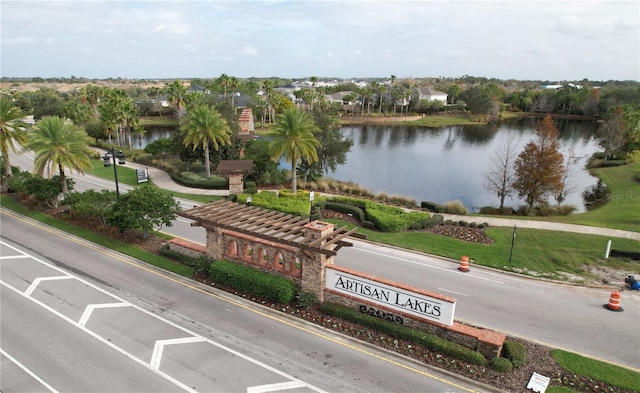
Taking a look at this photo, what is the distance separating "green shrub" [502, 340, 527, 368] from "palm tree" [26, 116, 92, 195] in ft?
85.5

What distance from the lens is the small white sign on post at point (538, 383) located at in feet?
35.4

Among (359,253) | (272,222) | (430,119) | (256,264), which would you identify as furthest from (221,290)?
(430,119)

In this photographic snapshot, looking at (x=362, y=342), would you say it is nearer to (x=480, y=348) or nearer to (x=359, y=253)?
(x=480, y=348)

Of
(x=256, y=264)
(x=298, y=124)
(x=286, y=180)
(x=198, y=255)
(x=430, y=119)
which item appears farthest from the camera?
(x=430, y=119)

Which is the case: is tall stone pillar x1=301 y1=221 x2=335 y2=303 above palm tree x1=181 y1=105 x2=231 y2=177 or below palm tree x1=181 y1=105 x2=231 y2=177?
below

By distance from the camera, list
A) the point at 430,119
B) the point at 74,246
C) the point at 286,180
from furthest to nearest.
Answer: the point at 430,119 → the point at 286,180 → the point at 74,246

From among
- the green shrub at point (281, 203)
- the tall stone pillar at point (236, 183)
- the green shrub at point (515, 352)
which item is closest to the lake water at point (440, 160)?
the green shrub at point (281, 203)

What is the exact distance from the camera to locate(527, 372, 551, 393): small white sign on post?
10.8m

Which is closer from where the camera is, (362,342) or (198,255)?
(362,342)

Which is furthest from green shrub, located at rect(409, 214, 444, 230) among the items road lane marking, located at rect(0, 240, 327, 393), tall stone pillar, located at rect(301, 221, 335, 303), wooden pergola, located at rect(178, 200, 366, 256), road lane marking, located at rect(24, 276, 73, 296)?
road lane marking, located at rect(24, 276, 73, 296)

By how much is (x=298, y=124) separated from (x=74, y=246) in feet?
58.7

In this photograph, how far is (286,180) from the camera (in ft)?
126

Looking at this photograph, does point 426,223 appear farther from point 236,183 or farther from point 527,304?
point 236,183

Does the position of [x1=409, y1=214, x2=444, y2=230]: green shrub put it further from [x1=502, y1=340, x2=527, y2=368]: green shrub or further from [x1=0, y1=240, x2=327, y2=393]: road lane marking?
[x1=0, y1=240, x2=327, y2=393]: road lane marking
